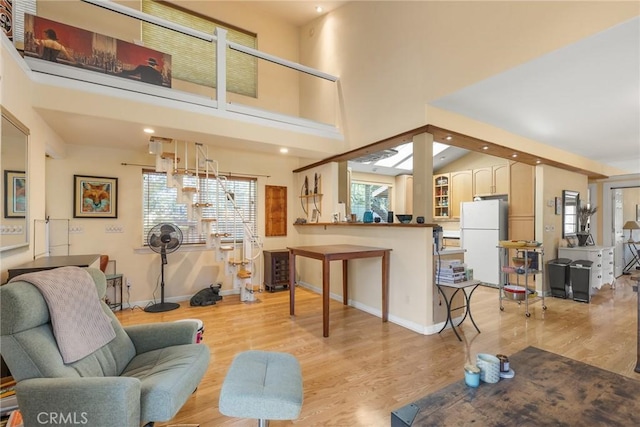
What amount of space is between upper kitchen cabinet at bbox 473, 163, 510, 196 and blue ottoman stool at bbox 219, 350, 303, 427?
575 cm

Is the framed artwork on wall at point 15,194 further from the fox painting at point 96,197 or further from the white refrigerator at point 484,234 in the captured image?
the white refrigerator at point 484,234

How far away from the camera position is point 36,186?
2783 millimetres

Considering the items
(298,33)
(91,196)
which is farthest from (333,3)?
(91,196)

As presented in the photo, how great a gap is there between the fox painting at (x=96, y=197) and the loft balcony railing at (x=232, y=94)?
1731 mm

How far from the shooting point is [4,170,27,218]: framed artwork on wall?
7.11 ft

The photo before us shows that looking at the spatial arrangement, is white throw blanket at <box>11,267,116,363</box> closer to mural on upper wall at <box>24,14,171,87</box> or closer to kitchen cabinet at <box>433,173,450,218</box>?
mural on upper wall at <box>24,14,171,87</box>

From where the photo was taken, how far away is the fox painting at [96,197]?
13.3 feet

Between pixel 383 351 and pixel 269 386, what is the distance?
5.52 feet

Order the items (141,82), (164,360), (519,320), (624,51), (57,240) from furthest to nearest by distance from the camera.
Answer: (57,240) < (519,320) < (141,82) < (624,51) < (164,360)

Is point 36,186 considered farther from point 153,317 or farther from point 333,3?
point 333,3

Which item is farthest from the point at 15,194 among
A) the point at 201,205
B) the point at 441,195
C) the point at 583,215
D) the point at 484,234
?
the point at 583,215

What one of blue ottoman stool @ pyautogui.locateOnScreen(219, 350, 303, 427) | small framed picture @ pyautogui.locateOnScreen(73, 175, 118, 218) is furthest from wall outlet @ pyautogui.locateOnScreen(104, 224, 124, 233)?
blue ottoman stool @ pyautogui.locateOnScreen(219, 350, 303, 427)

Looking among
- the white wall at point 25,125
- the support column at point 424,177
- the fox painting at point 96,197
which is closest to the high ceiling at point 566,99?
the white wall at point 25,125

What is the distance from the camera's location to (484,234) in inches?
213
